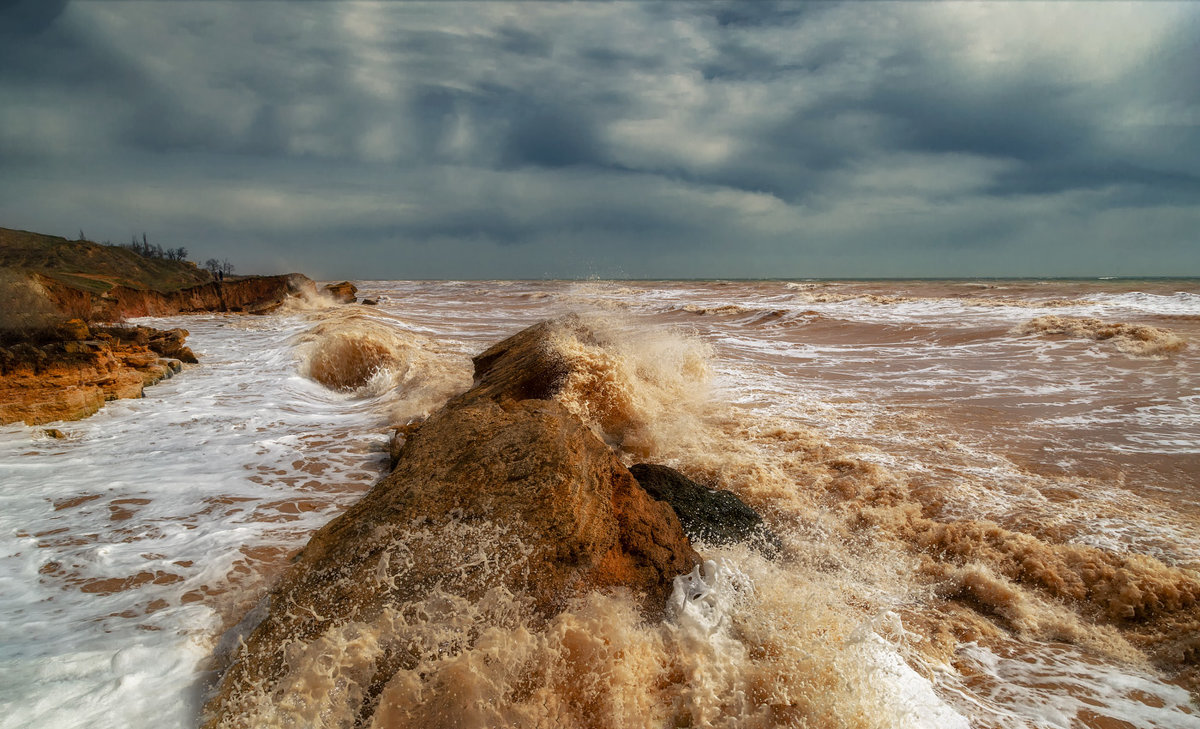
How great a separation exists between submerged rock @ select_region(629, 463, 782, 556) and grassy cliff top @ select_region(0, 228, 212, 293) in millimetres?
20004

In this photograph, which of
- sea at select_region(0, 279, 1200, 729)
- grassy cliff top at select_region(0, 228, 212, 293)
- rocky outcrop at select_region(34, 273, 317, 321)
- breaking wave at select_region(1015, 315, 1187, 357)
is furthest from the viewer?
grassy cliff top at select_region(0, 228, 212, 293)

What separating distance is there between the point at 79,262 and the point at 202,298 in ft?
17.3

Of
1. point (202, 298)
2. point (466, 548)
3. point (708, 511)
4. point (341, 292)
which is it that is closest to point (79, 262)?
point (202, 298)

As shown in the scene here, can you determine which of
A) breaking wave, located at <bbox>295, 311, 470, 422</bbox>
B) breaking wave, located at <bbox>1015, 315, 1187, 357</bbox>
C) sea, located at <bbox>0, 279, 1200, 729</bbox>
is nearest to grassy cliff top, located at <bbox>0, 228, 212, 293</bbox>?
breaking wave, located at <bbox>295, 311, 470, 422</bbox>

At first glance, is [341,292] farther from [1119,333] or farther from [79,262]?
[1119,333]

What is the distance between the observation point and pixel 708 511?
357 cm

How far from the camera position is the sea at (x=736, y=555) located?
6.54 ft

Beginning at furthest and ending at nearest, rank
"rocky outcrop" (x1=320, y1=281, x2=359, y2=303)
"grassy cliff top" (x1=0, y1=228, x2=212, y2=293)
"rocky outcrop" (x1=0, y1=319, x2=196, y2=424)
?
"rocky outcrop" (x1=320, y1=281, x2=359, y2=303) < "grassy cliff top" (x1=0, y1=228, x2=212, y2=293) < "rocky outcrop" (x1=0, y1=319, x2=196, y2=424)

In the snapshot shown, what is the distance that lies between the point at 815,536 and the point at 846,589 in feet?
2.07

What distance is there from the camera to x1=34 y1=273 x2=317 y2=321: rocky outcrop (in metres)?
15.4

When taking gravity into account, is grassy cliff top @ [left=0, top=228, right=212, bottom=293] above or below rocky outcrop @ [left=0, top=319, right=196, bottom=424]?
above

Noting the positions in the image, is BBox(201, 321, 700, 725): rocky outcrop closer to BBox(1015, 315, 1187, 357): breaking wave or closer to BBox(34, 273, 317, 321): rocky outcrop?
BBox(1015, 315, 1187, 357): breaking wave

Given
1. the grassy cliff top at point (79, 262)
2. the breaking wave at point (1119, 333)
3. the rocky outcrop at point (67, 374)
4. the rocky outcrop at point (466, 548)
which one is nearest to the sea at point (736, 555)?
the rocky outcrop at point (466, 548)

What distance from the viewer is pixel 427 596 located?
7.14 ft
